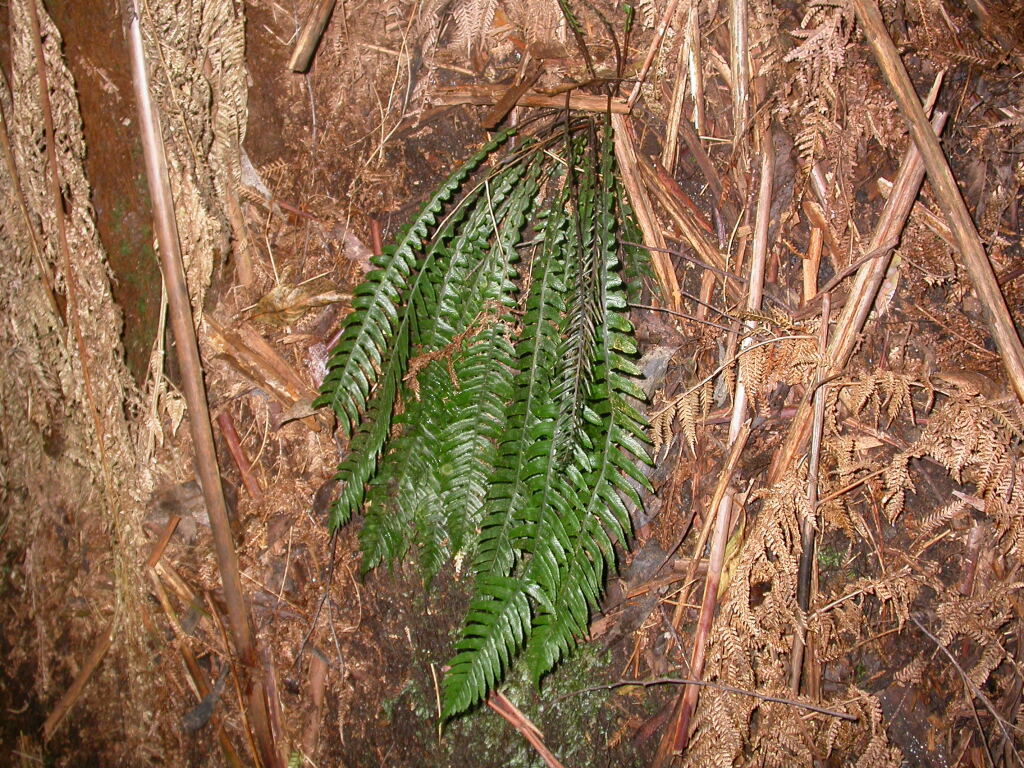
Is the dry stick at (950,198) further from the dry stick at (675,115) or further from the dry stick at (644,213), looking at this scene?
the dry stick at (644,213)

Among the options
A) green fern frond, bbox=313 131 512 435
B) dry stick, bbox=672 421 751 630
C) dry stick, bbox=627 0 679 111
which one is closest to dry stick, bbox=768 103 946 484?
dry stick, bbox=672 421 751 630

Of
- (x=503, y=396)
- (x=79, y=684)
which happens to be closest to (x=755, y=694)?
(x=503, y=396)

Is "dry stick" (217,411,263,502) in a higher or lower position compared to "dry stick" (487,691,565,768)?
higher

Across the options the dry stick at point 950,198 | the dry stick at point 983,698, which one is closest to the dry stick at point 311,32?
the dry stick at point 950,198

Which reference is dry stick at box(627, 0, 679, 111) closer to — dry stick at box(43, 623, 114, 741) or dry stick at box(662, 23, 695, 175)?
dry stick at box(662, 23, 695, 175)

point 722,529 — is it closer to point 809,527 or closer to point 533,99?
point 809,527

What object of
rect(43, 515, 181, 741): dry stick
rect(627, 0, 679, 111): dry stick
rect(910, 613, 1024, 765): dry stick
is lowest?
rect(43, 515, 181, 741): dry stick
